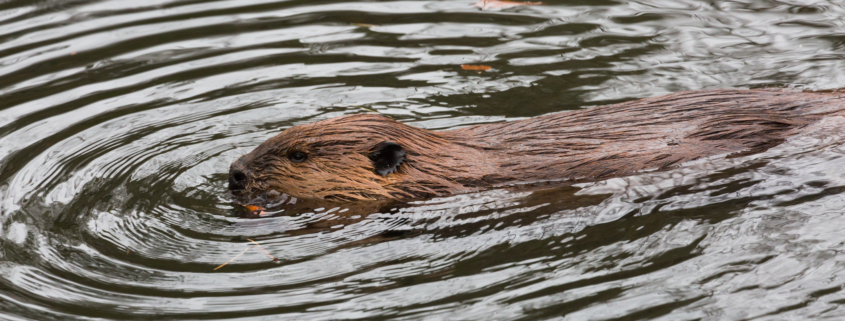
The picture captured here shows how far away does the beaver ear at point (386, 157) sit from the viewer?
521 centimetres

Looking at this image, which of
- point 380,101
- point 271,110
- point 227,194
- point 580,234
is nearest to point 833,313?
point 580,234

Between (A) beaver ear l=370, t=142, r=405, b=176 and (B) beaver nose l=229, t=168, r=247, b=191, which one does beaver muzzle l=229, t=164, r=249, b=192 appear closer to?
(B) beaver nose l=229, t=168, r=247, b=191

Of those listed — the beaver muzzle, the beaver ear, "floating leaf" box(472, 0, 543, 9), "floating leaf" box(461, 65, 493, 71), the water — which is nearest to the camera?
the water

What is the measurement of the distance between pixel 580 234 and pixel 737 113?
1322 mm

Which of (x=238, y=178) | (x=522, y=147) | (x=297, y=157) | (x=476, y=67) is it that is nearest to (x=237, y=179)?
(x=238, y=178)

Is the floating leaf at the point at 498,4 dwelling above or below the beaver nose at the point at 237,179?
above

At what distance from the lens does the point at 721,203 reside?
5191 millimetres

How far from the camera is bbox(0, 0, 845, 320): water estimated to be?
4.47 m

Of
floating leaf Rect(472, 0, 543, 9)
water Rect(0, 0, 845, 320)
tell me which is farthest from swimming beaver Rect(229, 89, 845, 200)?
floating leaf Rect(472, 0, 543, 9)

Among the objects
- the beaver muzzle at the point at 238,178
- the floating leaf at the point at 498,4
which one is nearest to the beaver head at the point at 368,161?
the beaver muzzle at the point at 238,178

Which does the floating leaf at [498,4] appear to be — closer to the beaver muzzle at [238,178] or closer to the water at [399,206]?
the water at [399,206]

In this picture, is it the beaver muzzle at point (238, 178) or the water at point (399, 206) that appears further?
the beaver muzzle at point (238, 178)

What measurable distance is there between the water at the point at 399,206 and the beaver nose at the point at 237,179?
0.48 feet

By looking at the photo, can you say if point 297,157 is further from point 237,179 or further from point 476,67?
point 476,67
